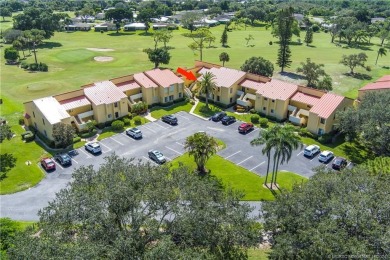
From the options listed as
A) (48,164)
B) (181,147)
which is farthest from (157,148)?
(48,164)

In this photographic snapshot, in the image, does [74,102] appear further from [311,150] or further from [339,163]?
[339,163]

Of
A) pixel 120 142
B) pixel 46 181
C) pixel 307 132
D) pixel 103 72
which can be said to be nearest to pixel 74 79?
pixel 103 72

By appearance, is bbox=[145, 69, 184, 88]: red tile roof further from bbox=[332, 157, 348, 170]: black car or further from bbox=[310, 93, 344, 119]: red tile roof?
bbox=[332, 157, 348, 170]: black car

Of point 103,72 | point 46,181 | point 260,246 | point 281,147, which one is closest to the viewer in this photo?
point 260,246

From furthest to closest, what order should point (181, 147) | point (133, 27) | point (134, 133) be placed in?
point (133, 27), point (134, 133), point (181, 147)

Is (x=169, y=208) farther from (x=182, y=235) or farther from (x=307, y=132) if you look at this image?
(x=307, y=132)

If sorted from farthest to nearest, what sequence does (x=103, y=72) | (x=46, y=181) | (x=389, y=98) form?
(x=103, y=72), (x=389, y=98), (x=46, y=181)
